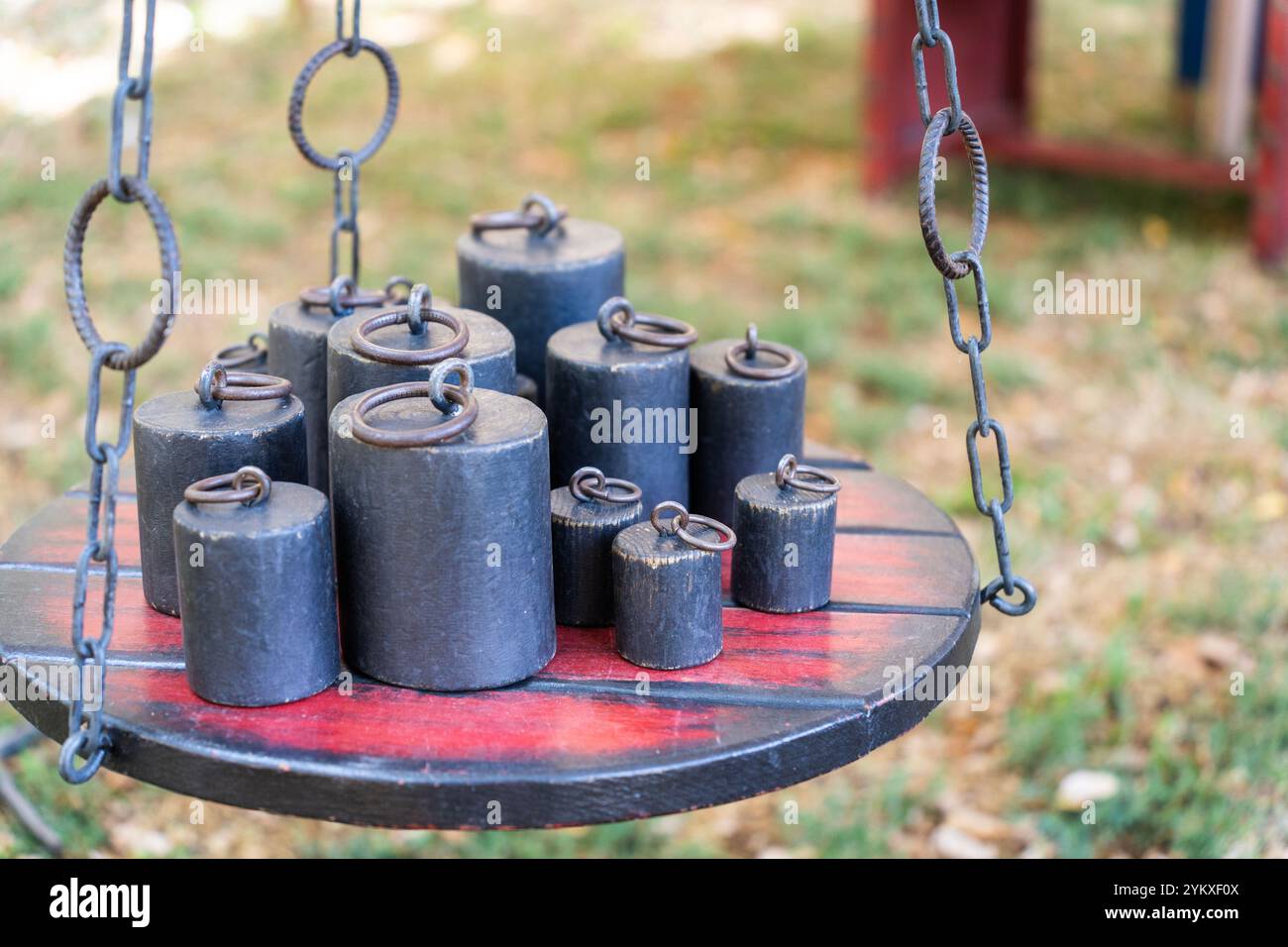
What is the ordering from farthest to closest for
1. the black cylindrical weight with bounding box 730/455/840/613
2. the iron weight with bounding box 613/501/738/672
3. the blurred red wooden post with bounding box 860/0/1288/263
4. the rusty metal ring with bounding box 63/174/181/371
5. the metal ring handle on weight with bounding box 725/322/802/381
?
the blurred red wooden post with bounding box 860/0/1288/263 < the metal ring handle on weight with bounding box 725/322/802/381 < the black cylindrical weight with bounding box 730/455/840/613 < the iron weight with bounding box 613/501/738/672 < the rusty metal ring with bounding box 63/174/181/371

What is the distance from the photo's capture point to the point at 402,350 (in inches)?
58.4

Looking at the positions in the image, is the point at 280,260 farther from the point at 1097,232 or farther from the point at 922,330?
Answer: the point at 1097,232

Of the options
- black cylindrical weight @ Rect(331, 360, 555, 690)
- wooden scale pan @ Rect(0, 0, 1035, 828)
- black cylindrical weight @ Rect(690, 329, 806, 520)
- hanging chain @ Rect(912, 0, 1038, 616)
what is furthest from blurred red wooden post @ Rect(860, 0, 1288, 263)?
black cylindrical weight @ Rect(331, 360, 555, 690)

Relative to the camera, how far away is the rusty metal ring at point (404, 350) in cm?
146

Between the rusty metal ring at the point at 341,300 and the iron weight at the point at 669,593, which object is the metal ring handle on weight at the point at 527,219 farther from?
the iron weight at the point at 669,593

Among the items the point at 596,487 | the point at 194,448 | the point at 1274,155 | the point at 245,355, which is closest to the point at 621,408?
the point at 596,487

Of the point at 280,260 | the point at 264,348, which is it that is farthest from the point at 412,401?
the point at 280,260

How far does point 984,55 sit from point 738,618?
17.0ft

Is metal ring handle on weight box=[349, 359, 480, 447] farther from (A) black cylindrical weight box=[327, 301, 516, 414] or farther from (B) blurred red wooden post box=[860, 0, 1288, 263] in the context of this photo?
(B) blurred red wooden post box=[860, 0, 1288, 263]

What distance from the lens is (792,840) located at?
2.82 metres

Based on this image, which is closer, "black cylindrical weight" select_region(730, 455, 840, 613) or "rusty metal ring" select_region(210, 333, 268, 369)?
"black cylindrical weight" select_region(730, 455, 840, 613)

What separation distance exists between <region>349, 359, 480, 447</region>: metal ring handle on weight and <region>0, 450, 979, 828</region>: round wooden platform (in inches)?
10.3

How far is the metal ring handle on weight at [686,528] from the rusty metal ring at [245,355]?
0.68 metres

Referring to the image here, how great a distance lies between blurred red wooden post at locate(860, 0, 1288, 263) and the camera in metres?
4.89
